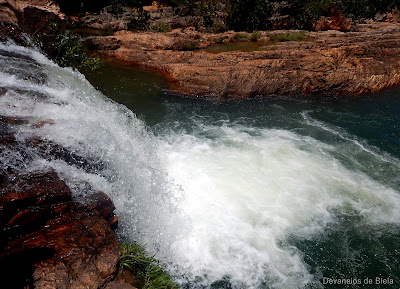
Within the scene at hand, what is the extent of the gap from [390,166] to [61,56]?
11.5 metres

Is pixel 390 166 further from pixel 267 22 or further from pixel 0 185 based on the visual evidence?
pixel 267 22

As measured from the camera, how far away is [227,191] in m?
5.73

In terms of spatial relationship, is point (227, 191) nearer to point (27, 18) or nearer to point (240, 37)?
point (27, 18)

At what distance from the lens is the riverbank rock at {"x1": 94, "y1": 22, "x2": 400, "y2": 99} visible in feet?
32.6

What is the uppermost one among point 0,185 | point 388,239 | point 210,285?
point 0,185

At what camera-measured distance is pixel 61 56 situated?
31.2 ft

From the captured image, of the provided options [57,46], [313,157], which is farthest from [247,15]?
[313,157]

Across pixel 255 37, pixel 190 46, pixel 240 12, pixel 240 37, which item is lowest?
pixel 190 46

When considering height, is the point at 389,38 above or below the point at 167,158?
above

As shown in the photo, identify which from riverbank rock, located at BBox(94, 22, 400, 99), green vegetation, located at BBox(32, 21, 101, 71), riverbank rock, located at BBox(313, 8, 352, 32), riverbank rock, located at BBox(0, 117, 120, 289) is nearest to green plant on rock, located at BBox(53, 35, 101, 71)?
green vegetation, located at BBox(32, 21, 101, 71)

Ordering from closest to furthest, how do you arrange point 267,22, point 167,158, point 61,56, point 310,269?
point 310,269
point 167,158
point 61,56
point 267,22

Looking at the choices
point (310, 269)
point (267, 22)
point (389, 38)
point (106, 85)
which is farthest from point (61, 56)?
point (389, 38)

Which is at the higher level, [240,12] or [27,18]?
[240,12]

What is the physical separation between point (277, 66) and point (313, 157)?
A: 5.02m
